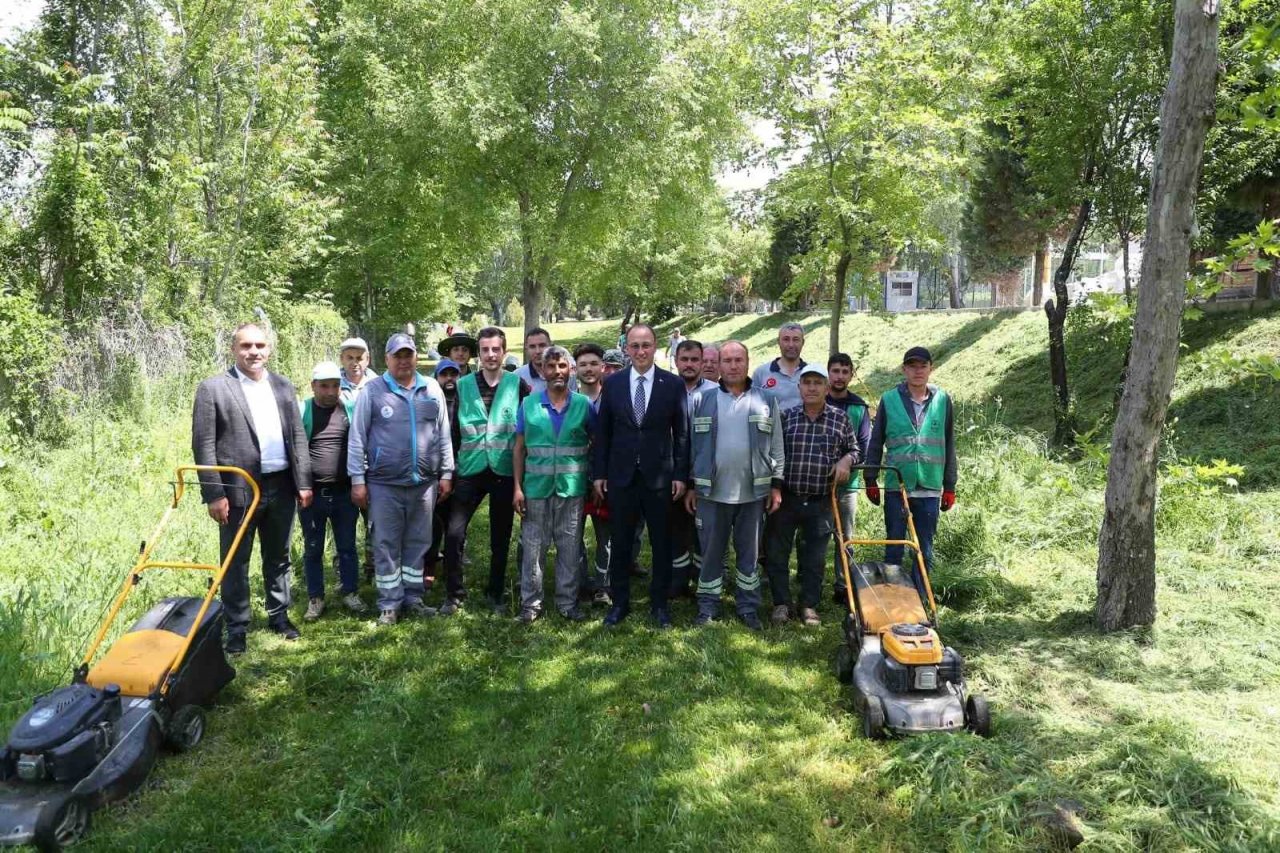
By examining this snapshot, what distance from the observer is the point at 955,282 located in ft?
104

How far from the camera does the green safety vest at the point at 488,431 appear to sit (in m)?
5.87

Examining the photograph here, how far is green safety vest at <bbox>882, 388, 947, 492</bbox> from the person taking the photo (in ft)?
18.2

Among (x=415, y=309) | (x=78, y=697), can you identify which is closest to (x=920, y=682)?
(x=78, y=697)

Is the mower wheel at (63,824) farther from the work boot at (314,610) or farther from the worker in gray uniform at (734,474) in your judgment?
the worker in gray uniform at (734,474)

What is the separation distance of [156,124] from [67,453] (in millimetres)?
5774

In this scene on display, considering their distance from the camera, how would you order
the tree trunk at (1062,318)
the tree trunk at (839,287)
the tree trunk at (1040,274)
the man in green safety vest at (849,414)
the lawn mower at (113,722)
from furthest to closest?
the tree trunk at (1040,274) → the tree trunk at (839,287) → the tree trunk at (1062,318) → the man in green safety vest at (849,414) → the lawn mower at (113,722)

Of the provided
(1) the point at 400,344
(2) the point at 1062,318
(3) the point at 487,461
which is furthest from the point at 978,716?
(2) the point at 1062,318

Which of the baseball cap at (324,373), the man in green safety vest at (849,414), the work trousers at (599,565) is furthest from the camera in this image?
the work trousers at (599,565)

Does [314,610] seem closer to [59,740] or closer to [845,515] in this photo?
[59,740]

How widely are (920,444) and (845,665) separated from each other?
174 cm

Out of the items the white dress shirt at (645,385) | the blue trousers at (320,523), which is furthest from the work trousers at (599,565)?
the blue trousers at (320,523)

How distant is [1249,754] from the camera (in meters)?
3.60

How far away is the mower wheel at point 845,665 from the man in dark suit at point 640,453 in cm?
130

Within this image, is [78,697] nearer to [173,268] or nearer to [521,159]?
[173,268]
